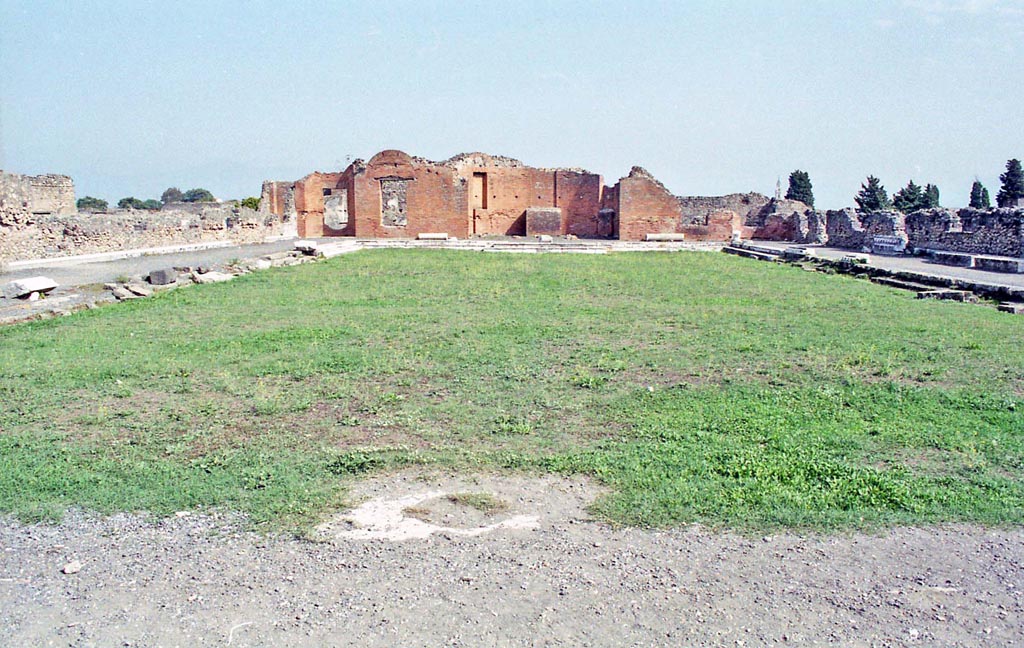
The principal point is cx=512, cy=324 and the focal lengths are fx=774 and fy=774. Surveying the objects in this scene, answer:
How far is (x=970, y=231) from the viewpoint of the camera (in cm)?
2142

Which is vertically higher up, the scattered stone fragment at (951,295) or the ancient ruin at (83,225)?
the ancient ruin at (83,225)

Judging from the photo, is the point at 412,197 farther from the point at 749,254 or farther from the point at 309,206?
the point at 749,254

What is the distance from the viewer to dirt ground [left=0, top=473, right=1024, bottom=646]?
3.04m

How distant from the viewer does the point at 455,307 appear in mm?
11781

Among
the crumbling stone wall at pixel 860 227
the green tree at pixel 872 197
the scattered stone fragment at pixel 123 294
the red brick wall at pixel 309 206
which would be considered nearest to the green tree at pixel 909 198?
the green tree at pixel 872 197

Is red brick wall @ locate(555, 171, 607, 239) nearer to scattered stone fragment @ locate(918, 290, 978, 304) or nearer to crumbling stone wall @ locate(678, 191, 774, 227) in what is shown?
crumbling stone wall @ locate(678, 191, 774, 227)

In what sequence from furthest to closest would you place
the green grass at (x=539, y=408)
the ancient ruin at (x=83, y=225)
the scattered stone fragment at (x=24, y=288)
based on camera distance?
1. the ancient ruin at (x=83, y=225)
2. the scattered stone fragment at (x=24, y=288)
3. the green grass at (x=539, y=408)

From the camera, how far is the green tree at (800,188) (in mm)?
59688

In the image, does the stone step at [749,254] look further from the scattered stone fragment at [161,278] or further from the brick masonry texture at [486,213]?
the scattered stone fragment at [161,278]

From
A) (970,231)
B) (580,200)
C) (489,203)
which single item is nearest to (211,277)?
Answer: (970,231)

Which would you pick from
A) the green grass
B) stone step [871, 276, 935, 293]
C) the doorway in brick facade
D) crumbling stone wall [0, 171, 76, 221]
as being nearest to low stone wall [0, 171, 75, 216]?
crumbling stone wall [0, 171, 76, 221]

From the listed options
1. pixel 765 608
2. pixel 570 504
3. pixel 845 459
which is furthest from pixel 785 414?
pixel 765 608

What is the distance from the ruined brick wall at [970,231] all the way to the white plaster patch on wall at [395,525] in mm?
19798

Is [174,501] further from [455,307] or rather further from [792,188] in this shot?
[792,188]
